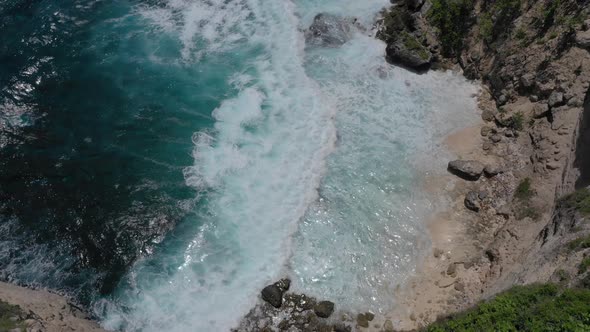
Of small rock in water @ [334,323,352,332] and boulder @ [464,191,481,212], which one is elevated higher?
boulder @ [464,191,481,212]

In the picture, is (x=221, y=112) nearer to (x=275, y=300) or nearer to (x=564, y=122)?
(x=275, y=300)

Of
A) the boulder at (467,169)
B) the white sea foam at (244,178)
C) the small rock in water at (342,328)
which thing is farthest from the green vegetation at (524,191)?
the small rock in water at (342,328)

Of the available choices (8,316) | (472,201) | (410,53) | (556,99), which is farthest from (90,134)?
(556,99)

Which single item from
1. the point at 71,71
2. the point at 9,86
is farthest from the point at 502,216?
the point at 9,86

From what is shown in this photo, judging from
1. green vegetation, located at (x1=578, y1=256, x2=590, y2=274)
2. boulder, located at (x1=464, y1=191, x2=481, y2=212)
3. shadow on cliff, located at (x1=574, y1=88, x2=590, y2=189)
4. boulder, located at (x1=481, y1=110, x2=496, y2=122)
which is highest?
shadow on cliff, located at (x1=574, y1=88, x2=590, y2=189)

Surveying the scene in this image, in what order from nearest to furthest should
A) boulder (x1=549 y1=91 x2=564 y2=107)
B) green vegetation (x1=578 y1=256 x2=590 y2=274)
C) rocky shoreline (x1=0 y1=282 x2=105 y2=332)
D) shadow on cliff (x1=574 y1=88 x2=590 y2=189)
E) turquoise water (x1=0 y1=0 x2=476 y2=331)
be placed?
green vegetation (x1=578 y1=256 x2=590 y2=274) → rocky shoreline (x1=0 y1=282 x2=105 y2=332) → shadow on cliff (x1=574 y1=88 x2=590 y2=189) → turquoise water (x1=0 y1=0 x2=476 y2=331) → boulder (x1=549 y1=91 x2=564 y2=107)

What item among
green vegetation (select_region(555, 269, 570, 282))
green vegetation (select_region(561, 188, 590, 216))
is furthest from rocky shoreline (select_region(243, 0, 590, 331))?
green vegetation (select_region(561, 188, 590, 216))

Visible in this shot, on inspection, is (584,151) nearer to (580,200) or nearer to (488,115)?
(580,200)

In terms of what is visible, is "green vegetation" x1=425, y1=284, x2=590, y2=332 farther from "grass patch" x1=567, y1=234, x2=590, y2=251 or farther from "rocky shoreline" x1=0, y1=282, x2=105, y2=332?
"rocky shoreline" x1=0, y1=282, x2=105, y2=332
